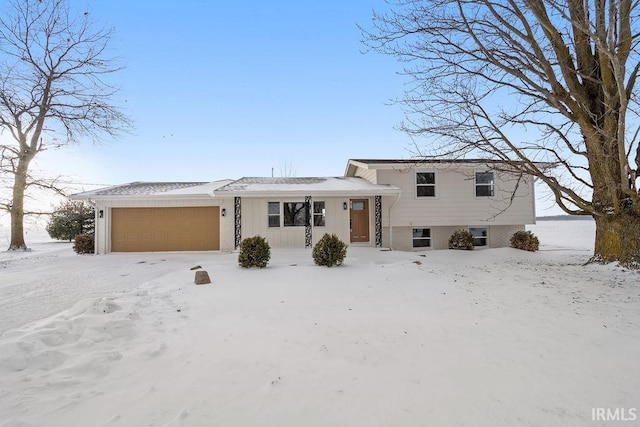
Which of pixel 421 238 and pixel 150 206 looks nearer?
pixel 150 206

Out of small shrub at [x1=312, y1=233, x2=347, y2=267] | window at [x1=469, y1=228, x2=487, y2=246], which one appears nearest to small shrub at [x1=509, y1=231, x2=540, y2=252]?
window at [x1=469, y1=228, x2=487, y2=246]

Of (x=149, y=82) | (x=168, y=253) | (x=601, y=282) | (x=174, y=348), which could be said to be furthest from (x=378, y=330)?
(x=149, y=82)

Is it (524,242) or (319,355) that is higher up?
(524,242)

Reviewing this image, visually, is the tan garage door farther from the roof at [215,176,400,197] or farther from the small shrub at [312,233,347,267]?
the small shrub at [312,233,347,267]

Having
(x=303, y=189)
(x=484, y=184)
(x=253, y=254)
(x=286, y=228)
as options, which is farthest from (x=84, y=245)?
(x=484, y=184)

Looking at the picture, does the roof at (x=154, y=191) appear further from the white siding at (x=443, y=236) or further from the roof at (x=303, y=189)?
the white siding at (x=443, y=236)

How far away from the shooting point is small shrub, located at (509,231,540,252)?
13220 mm

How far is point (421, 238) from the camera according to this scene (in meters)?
14.5

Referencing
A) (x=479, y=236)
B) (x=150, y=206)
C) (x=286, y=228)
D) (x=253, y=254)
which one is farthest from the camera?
(x=479, y=236)

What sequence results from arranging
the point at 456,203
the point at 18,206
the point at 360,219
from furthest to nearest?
1. the point at 18,206
2. the point at 456,203
3. the point at 360,219

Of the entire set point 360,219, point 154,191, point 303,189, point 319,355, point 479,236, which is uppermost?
point 154,191

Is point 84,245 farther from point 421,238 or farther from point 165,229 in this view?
point 421,238

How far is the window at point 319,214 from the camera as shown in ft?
43.5

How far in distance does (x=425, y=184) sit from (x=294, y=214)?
6.17 meters
